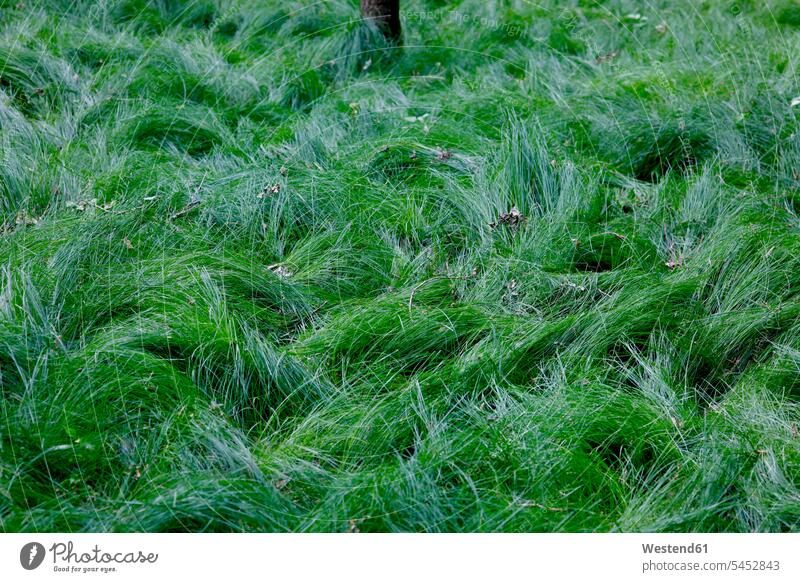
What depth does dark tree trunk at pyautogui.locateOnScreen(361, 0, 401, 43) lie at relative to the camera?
4645 mm

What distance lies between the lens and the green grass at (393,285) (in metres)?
2.03

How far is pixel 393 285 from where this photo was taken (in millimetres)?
2844

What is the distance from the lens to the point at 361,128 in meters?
3.81
